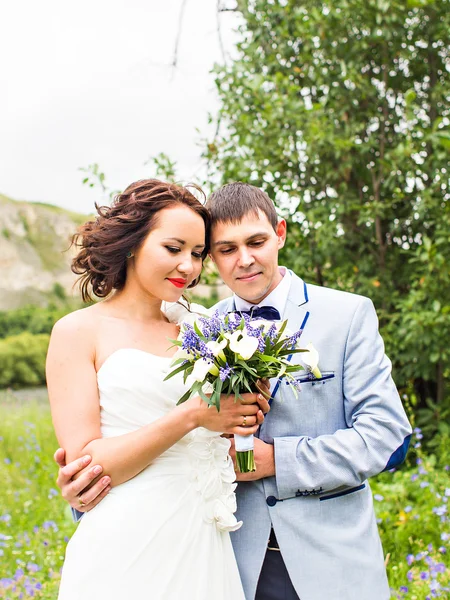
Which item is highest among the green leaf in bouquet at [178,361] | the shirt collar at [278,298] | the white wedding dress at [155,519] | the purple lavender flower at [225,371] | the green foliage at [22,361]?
the shirt collar at [278,298]

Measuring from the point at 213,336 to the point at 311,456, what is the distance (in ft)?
2.00

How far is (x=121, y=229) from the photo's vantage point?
7.79 ft

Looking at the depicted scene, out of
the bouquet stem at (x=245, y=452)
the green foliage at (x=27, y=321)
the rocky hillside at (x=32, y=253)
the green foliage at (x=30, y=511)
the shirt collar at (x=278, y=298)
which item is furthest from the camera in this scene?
the rocky hillside at (x=32, y=253)

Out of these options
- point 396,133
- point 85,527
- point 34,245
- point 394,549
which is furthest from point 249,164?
point 34,245

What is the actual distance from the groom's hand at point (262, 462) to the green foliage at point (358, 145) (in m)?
2.42

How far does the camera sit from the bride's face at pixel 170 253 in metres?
2.29

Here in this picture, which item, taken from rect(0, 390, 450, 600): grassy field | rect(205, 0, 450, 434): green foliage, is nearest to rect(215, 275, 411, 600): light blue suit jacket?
rect(0, 390, 450, 600): grassy field

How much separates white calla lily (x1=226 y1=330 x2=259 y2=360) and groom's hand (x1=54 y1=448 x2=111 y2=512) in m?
0.64

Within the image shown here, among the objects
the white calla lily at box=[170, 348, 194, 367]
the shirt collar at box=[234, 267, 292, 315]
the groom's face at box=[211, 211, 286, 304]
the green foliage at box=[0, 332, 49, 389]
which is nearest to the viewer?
the white calla lily at box=[170, 348, 194, 367]

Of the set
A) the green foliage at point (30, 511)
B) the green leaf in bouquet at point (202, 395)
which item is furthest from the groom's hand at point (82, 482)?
the green foliage at point (30, 511)

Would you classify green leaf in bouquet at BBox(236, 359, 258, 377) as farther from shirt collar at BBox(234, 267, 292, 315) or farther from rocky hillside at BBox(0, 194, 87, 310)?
rocky hillside at BBox(0, 194, 87, 310)

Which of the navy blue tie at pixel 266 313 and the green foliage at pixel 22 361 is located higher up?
the navy blue tie at pixel 266 313

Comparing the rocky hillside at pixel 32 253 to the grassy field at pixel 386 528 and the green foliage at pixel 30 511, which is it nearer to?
the green foliage at pixel 30 511

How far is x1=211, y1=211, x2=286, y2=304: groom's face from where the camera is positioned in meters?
2.41
